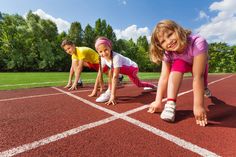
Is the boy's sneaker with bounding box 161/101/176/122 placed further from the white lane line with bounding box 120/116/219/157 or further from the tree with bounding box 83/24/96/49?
the tree with bounding box 83/24/96/49

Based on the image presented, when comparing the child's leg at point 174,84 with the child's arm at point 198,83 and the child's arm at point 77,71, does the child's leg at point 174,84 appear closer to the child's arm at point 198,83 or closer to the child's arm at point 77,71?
the child's arm at point 198,83

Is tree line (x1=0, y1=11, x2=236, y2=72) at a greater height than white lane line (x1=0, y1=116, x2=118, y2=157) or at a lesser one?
greater

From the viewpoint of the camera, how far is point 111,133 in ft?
7.47

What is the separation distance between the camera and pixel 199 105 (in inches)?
103

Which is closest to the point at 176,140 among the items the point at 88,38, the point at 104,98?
the point at 104,98

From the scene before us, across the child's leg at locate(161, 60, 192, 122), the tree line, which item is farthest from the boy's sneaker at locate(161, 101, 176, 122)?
the tree line

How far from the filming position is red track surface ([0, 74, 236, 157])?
6.03ft

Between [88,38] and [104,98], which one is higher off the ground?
[88,38]

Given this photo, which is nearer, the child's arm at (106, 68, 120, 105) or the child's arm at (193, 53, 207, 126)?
the child's arm at (193, 53, 207, 126)

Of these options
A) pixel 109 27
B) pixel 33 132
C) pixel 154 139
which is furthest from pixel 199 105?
pixel 109 27

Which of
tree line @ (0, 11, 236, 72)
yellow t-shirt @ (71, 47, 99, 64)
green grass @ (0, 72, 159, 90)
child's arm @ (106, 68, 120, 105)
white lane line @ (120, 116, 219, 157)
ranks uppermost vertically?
tree line @ (0, 11, 236, 72)

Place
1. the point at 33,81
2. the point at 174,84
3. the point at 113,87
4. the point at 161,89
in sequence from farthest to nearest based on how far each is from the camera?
1. the point at 33,81
2. the point at 113,87
3. the point at 161,89
4. the point at 174,84

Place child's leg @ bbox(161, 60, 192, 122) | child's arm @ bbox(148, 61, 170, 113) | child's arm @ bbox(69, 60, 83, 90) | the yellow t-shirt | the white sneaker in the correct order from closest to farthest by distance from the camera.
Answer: child's leg @ bbox(161, 60, 192, 122), child's arm @ bbox(148, 61, 170, 113), the white sneaker, child's arm @ bbox(69, 60, 83, 90), the yellow t-shirt

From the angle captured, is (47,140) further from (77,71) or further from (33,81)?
(33,81)
